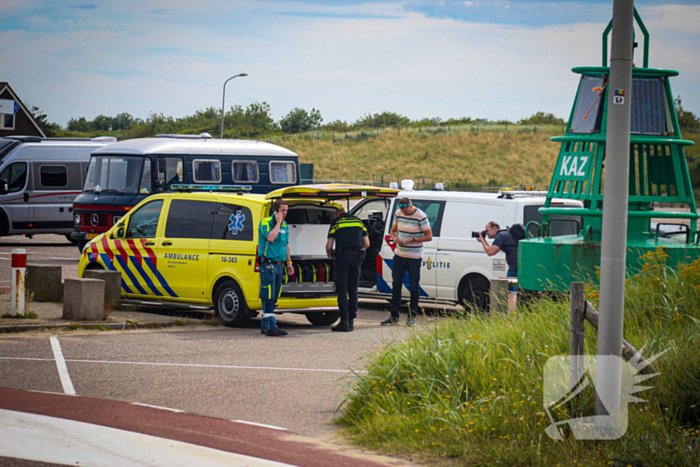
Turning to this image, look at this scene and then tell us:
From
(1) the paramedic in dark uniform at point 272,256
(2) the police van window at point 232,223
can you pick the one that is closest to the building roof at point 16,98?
(2) the police van window at point 232,223

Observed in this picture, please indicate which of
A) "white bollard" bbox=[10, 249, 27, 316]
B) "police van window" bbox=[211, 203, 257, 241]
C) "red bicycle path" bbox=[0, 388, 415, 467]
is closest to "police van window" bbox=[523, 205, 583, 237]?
"police van window" bbox=[211, 203, 257, 241]

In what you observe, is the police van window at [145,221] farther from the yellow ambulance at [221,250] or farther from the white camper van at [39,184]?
the white camper van at [39,184]

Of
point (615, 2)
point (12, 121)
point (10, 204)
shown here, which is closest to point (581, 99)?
point (615, 2)

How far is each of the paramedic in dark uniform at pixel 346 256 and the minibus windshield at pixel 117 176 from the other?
9318mm

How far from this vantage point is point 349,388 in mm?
7398

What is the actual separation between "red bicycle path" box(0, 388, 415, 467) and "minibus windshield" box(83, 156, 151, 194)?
12.6m

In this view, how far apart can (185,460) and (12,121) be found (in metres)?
56.3

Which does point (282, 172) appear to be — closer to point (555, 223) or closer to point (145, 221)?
point (145, 221)


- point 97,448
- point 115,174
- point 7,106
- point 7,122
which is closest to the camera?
point 97,448

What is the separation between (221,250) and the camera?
37.6ft

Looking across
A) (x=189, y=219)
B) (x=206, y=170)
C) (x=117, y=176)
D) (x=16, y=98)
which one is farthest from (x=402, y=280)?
(x=16, y=98)

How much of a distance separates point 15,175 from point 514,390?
1985 centimetres

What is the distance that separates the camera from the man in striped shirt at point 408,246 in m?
11.9

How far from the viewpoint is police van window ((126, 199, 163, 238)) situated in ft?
40.9
